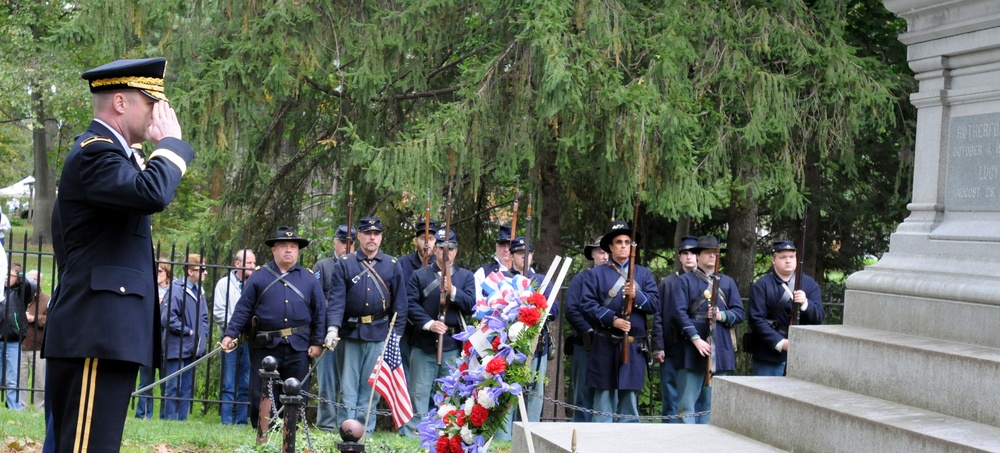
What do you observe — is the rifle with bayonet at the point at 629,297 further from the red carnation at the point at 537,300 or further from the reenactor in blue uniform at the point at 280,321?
the red carnation at the point at 537,300

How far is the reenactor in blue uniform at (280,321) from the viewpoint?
10.4 m

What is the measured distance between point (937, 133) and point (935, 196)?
14.5 inches

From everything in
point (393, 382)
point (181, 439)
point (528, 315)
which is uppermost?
point (528, 315)

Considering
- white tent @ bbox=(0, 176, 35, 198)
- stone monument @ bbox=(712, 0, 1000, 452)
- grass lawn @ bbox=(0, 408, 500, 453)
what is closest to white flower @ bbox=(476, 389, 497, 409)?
stone monument @ bbox=(712, 0, 1000, 452)

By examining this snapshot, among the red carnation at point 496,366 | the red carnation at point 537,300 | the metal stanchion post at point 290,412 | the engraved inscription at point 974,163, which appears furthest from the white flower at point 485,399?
the engraved inscription at point 974,163

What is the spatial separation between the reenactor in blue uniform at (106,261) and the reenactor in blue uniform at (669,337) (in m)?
7.00

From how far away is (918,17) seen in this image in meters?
6.74

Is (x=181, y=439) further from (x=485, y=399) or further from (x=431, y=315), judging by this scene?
(x=485, y=399)

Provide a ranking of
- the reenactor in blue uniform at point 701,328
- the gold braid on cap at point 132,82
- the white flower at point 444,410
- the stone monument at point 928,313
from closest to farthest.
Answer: the gold braid on cap at point 132,82 → the stone monument at point 928,313 → the white flower at point 444,410 → the reenactor in blue uniform at point 701,328

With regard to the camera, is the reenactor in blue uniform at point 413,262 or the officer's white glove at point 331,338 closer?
the officer's white glove at point 331,338

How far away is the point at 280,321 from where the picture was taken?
Answer: 10.4 m

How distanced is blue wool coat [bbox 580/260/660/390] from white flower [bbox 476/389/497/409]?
4.73 m

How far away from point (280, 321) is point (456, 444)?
468cm

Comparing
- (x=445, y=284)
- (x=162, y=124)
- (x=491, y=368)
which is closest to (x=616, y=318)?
(x=445, y=284)
